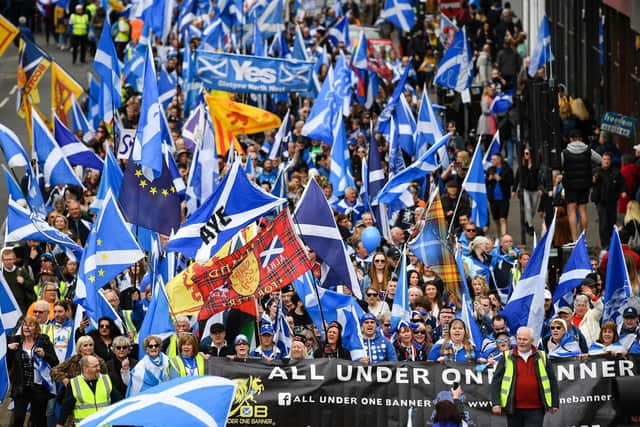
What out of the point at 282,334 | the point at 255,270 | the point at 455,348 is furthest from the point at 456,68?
the point at 455,348

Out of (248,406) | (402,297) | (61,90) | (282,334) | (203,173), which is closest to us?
(248,406)

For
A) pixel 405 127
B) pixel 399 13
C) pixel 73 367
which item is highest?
pixel 73 367

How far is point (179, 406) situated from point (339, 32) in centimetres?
2650

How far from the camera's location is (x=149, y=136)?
69.9 ft

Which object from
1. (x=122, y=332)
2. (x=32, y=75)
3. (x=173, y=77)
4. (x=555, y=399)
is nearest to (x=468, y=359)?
(x=555, y=399)

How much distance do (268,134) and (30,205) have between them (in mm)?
8146

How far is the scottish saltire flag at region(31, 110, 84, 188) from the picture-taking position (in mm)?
24844

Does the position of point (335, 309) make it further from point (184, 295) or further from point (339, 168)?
point (339, 168)

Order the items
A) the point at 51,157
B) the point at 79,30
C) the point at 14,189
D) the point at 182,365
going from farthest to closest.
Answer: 1. the point at 79,30
2. the point at 51,157
3. the point at 14,189
4. the point at 182,365

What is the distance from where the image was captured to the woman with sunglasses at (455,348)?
57.0 ft

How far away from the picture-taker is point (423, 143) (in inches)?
1093

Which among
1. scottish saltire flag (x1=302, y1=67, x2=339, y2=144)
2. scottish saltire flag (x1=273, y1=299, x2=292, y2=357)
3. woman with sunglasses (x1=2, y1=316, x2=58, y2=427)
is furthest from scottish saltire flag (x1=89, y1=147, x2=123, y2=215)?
scottish saltire flag (x1=302, y1=67, x2=339, y2=144)

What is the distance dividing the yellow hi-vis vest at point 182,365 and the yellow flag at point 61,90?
13398 mm

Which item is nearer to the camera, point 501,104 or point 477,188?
point 477,188
